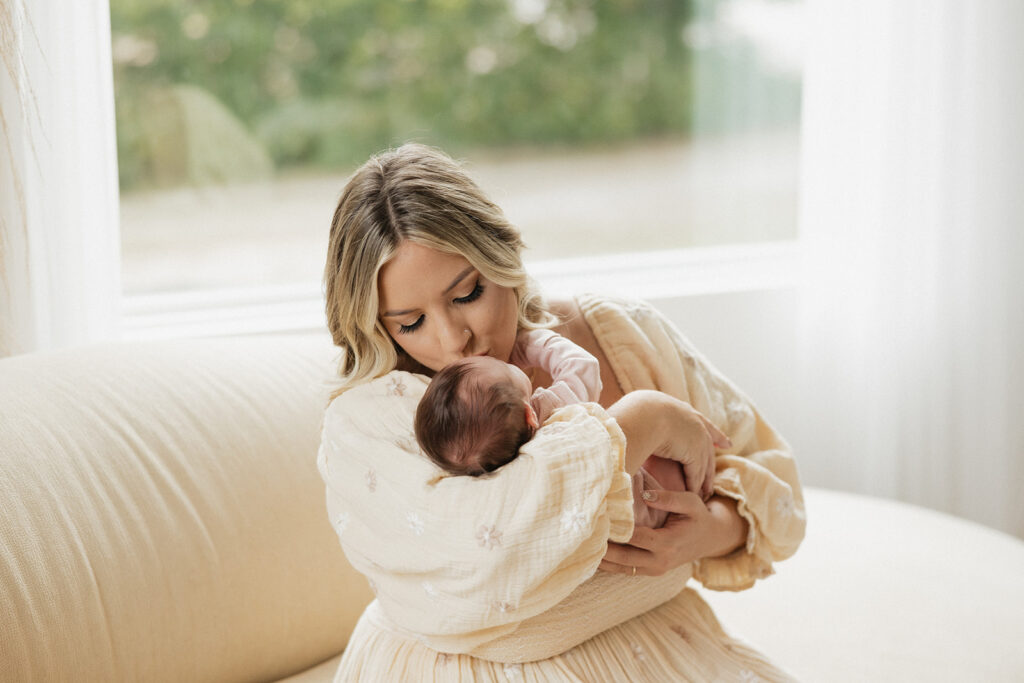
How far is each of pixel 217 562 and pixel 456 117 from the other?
4.12 meters

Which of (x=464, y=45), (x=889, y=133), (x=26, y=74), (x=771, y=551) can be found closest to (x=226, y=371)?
(x=26, y=74)

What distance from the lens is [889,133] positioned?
3.11 m

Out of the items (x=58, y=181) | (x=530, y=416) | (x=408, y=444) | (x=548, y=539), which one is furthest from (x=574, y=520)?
(x=58, y=181)

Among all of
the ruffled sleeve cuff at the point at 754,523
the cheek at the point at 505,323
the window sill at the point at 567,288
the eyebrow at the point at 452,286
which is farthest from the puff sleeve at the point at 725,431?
the window sill at the point at 567,288

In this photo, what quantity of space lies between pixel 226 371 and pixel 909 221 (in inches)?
86.7

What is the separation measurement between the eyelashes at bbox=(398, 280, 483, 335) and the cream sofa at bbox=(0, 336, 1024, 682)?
9.2 inches

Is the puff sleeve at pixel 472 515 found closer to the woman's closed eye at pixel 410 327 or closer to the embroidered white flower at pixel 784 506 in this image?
the woman's closed eye at pixel 410 327

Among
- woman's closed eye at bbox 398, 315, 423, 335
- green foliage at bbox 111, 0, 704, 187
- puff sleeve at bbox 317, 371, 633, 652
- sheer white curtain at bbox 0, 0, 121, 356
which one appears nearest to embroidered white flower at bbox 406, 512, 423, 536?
puff sleeve at bbox 317, 371, 633, 652

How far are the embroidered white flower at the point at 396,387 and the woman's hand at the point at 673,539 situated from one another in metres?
0.34

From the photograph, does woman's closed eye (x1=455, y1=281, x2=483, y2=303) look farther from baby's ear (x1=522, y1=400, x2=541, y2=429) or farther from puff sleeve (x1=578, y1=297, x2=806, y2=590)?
puff sleeve (x1=578, y1=297, x2=806, y2=590)

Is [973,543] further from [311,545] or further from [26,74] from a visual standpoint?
[26,74]

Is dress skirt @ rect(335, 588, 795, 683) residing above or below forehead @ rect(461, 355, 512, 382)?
below

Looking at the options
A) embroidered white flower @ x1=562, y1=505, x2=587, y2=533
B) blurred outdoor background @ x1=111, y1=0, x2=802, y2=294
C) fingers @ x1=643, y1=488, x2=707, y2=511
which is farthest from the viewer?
blurred outdoor background @ x1=111, y1=0, x2=802, y2=294

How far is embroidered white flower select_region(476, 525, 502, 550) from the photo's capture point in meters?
1.15
